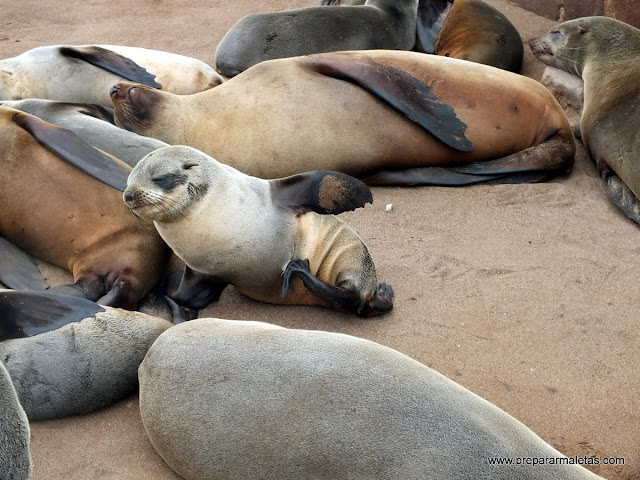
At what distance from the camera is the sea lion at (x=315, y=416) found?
101 inches

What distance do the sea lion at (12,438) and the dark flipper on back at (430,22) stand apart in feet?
18.6

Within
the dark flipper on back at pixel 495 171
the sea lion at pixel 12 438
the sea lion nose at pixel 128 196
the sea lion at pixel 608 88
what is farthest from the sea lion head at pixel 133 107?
the sea lion at pixel 12 438

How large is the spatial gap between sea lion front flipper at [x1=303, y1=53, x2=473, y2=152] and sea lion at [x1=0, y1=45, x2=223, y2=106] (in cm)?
142

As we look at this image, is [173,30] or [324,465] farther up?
[324,465]

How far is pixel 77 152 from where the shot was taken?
4602mm

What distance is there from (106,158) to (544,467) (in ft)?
9.81

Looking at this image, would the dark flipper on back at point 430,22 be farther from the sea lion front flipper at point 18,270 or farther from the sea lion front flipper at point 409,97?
the sea lion front flipper at point 18,270

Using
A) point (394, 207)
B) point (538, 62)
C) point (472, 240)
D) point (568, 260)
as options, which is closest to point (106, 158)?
point (394, 207)

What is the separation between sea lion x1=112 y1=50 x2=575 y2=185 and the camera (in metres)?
5.13

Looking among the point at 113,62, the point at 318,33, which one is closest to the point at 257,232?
the point at 113,62

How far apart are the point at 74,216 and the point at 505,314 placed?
7.49ft

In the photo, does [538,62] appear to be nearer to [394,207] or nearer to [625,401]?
[394,207]

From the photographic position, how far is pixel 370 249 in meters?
4.56

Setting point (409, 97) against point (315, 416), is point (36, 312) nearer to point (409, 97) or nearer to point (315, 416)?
point (315, 416)
